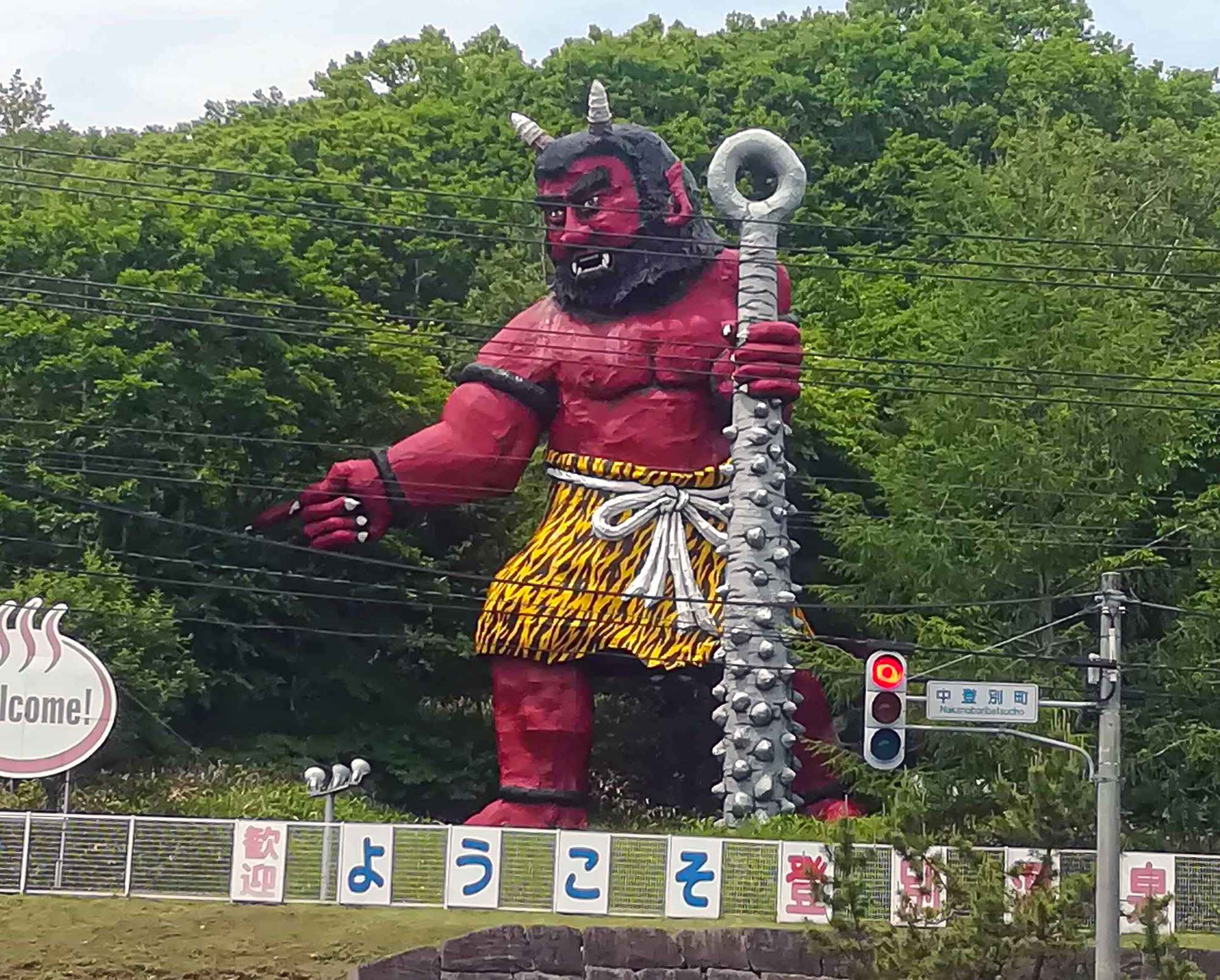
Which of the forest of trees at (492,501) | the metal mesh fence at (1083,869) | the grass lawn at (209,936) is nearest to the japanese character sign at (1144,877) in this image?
the metal mesh fence at (1083,869)

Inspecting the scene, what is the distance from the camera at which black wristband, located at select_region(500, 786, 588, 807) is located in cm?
2303

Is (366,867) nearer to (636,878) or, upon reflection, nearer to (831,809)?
(636,878)

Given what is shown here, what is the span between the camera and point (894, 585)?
2691 centimetres

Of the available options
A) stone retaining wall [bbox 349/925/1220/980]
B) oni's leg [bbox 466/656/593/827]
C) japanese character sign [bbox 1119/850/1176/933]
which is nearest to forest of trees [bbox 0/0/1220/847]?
oni's leg [bbox 466/656/593/827]

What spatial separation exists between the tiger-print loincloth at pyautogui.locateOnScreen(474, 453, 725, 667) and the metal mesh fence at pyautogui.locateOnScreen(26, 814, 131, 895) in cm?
507

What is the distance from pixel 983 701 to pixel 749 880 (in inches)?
177

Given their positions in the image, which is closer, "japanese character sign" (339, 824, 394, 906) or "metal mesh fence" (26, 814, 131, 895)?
"japanese character sign" (339, 824, 394, 906)

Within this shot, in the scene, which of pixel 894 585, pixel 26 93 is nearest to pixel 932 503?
pixel 894 585

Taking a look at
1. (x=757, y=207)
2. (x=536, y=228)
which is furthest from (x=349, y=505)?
(x=536, y=228)

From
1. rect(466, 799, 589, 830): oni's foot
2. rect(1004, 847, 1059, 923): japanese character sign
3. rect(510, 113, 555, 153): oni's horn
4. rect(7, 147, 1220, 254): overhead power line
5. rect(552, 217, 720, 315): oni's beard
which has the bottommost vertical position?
rect(1004, 847, 1059, 923): japanese character sign

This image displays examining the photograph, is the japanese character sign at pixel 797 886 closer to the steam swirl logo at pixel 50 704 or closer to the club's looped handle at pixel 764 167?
the steam swirl logo at pixel 50 704

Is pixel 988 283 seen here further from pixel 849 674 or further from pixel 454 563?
pixel 454 563

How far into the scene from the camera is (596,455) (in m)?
23.7

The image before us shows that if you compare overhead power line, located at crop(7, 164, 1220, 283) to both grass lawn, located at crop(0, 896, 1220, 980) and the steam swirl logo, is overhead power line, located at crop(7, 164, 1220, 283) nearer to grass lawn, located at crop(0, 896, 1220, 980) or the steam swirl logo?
the steam swirl logo
